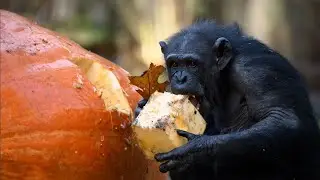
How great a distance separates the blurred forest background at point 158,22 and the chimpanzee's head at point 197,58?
311 inches

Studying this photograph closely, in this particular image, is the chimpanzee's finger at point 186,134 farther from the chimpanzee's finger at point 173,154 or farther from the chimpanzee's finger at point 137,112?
the chimpanzee's finger at point 137,112

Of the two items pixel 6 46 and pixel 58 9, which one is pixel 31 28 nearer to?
pixel 6 46

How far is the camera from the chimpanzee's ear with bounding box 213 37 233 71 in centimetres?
508

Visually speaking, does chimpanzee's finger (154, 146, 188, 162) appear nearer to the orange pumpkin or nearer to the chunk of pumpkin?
the chunk of pumpkin

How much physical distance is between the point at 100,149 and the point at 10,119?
54cm

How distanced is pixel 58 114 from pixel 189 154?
2.42 ft

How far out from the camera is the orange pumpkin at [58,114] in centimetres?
416

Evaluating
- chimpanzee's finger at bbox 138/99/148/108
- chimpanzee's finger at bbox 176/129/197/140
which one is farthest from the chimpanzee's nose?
chimpanzee's finger at bbox 176/129/197/140

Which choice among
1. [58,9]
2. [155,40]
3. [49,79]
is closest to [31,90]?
[49,79]

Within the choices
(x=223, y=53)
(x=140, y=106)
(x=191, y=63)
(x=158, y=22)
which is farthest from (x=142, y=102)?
(x=158, y=22)

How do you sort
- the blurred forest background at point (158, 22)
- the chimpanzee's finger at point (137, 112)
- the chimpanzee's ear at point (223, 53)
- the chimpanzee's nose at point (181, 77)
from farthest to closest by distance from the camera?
the blurred forest background at point (158, 22), the chimpanzee's ear at point (223, 53), the chimpanzee's nose at point (181, 77), the chimpanzee's finger at point (137, 112)

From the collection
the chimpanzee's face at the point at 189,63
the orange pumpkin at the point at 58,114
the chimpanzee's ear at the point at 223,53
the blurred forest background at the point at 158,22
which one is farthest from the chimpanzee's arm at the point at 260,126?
the blurred forest background at the point at 158,22

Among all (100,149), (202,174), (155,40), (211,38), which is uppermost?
(211,38)

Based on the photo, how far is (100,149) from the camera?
4371mm
